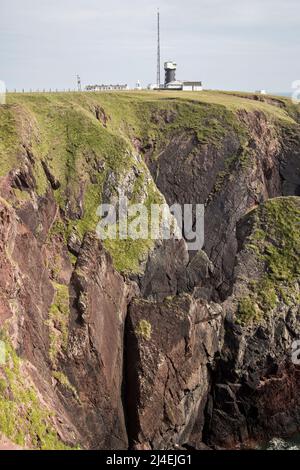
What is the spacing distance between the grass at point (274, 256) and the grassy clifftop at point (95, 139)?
36.7ft

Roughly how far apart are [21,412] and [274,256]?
1297 inches

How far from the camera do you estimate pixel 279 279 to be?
5572 centimetres

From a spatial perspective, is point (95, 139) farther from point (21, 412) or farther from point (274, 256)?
point (21, 412)

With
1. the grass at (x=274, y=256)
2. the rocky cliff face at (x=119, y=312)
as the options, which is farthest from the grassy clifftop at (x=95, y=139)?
the grass at (x=274, y=256)

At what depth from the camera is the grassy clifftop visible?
185 ft

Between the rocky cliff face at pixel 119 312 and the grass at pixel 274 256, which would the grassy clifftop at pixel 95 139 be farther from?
the grass at pixel 274 256

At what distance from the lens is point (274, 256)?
189 ft

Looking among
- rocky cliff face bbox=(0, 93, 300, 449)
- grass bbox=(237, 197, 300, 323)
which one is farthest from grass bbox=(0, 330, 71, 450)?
grass bbox=(237, 197, 300, 323)

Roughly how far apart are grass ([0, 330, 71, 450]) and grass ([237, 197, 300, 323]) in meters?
23.6

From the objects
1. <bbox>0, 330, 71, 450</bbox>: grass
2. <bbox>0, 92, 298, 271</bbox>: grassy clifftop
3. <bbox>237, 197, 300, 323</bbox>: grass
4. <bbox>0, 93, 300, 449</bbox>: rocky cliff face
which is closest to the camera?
<bbox>0, 330, 71, 450</bbox>: grass

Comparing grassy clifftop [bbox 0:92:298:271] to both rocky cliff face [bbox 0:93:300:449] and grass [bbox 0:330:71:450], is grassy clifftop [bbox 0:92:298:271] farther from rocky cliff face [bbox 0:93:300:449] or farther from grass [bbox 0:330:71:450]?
grass [bbox 0:330:71:450]

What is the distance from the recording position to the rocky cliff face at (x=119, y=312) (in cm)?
3934
